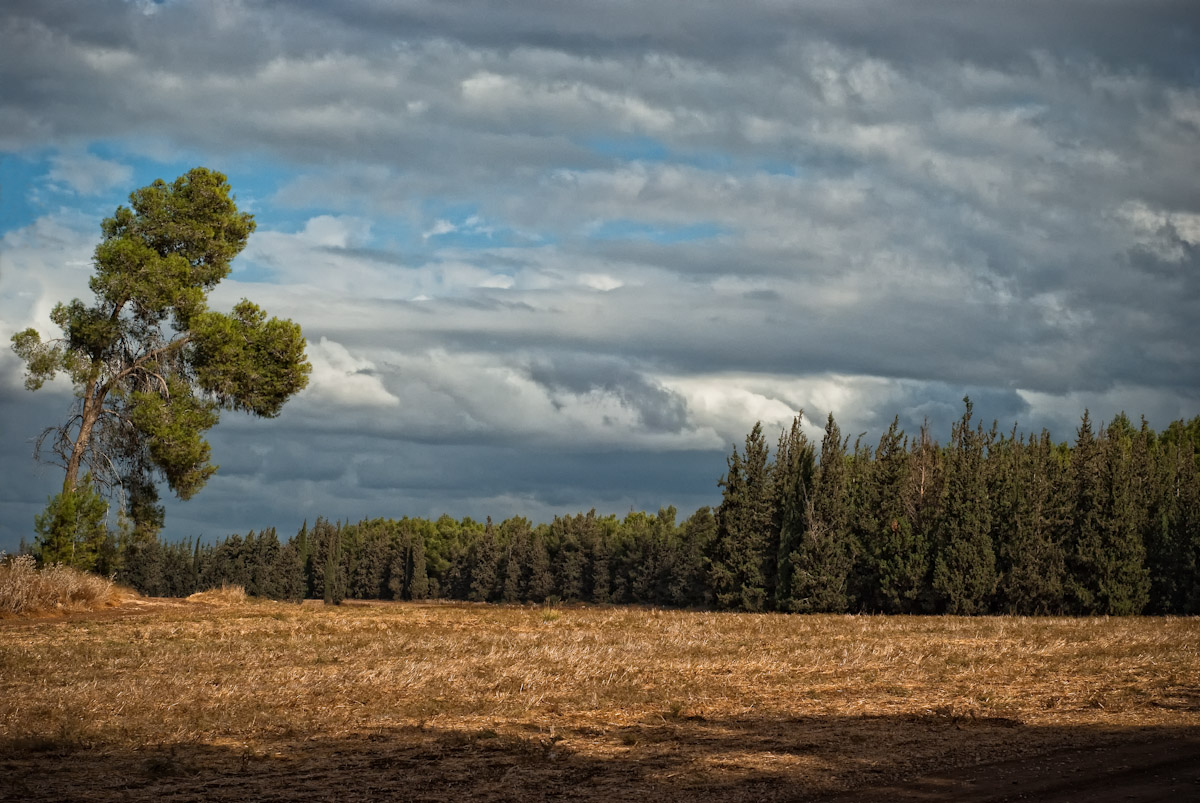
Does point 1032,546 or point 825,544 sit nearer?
point 1032,546

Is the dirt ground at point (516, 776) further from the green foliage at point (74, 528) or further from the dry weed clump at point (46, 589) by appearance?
the green foliage at point (74, 528)

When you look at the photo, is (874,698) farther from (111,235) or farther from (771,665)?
(111,235)

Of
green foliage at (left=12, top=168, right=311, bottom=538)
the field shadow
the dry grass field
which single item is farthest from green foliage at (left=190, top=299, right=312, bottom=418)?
the field shadow

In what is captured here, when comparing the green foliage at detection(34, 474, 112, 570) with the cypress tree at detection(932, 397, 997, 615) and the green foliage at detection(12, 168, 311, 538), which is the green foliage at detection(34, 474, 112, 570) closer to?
the green foliage at detection(12, 168, 311, 538)

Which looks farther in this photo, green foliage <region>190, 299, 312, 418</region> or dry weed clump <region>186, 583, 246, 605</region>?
green foliage <region>190, 299, 312, 418</region>

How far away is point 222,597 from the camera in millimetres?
30359

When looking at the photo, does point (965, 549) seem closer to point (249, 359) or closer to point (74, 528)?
point (249, 359)

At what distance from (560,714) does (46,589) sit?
16425 mm

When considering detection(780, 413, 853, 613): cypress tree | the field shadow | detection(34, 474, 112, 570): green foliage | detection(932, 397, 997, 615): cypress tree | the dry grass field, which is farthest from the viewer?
detection(780, 413, 853, 613): cypress tree

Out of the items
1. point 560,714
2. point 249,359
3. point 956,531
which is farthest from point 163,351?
point 956,531

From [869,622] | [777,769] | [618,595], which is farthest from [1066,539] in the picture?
[618,595]

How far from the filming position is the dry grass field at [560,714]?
33.0 ft

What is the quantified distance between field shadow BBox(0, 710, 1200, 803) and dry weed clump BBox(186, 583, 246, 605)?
722 inches

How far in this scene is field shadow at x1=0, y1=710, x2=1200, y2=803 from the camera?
9562mm
